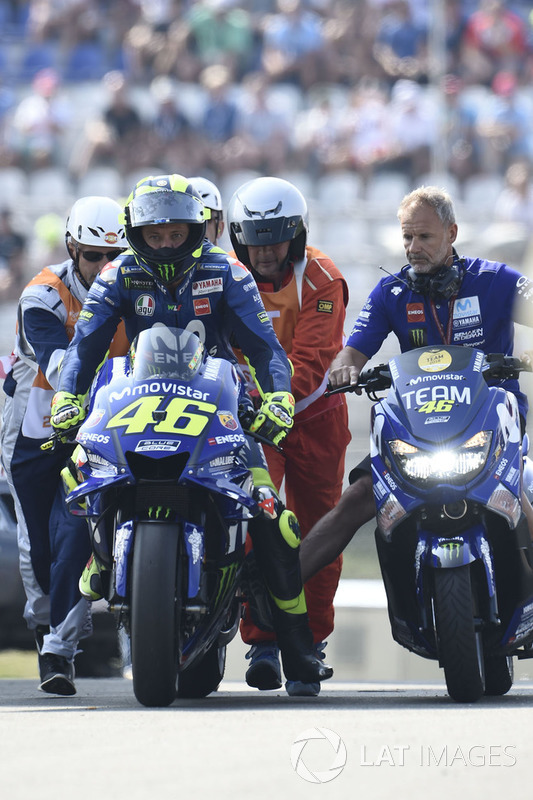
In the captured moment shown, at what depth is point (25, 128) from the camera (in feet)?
61.5

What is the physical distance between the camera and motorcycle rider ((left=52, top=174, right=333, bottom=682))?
611cm

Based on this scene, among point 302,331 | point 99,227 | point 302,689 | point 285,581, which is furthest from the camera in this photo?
point 302,331

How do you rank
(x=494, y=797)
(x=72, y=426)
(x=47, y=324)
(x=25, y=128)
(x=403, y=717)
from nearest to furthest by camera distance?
(x=494, y=797)
(x=403, y=717)
(x=72, y=426)
(x=47, y=324)
(x=25, y=128)

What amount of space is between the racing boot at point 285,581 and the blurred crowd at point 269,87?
11323 mm

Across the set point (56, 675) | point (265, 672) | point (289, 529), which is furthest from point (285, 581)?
point (56, 675)

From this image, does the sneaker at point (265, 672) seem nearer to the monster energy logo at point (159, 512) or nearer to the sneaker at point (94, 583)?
the sneaker at point (94, 583)

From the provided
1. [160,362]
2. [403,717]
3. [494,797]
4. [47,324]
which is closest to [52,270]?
[47,324]

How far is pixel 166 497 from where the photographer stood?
17.9 feet

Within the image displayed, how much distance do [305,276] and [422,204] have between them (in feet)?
3.26

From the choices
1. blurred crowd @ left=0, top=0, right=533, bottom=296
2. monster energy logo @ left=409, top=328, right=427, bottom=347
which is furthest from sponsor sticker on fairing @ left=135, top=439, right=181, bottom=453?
blurred crowd @ left=0, top=0, right=533, bottom=296

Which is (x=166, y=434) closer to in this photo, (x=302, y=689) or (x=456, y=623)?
(x=456, y=623)

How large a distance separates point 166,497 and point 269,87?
1411cm

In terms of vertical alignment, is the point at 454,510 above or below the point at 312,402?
below

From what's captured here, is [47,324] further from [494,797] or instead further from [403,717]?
[494,797]
